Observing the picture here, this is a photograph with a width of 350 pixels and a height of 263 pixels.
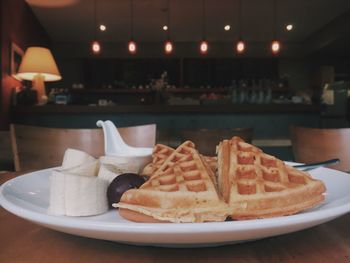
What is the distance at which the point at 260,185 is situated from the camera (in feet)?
1.68

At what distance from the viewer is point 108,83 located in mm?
8883

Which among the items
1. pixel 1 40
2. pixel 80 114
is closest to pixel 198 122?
pixel 80 114

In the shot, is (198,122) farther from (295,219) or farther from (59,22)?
(295,219)

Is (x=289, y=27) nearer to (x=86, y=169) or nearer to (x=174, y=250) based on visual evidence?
(x=86, y=169)

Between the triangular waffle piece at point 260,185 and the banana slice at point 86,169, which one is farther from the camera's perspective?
the banana slice at point 86,169

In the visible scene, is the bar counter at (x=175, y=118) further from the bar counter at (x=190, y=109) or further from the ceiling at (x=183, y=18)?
the ceiling at (x=183, y=18)

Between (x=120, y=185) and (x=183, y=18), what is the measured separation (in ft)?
22.2

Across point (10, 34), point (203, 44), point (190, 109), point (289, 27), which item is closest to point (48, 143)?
point (190, 109)

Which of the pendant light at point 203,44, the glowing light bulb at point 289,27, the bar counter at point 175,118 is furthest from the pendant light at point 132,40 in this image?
the glowing light bulb at point 289,27

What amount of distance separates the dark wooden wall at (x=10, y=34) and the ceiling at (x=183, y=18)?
0.31 meters

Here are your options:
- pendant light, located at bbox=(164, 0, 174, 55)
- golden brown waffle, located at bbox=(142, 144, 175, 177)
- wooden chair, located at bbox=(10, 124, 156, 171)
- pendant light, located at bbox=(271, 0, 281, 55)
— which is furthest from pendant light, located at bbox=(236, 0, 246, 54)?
golden brown waffle, located at bbox=(142, 144, 175, 177)

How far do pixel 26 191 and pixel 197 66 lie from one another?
845 centimetres

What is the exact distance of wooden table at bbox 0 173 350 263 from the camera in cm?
44

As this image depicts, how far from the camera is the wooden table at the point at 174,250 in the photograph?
1.45 ft
